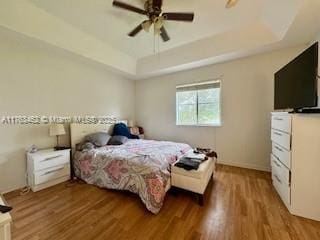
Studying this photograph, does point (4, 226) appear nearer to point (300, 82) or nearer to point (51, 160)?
point (51, 160)

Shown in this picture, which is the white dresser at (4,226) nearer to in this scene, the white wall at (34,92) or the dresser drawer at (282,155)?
the white wall at (34,92)

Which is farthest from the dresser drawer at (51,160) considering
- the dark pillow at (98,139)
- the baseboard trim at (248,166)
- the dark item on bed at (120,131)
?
the baseboard trim at (248,166)

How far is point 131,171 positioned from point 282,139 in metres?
2.15

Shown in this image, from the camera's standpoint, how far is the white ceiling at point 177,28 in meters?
2.25

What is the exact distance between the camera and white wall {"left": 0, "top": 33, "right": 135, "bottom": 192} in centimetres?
247

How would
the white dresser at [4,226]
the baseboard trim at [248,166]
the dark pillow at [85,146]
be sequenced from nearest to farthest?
1. the white dresser at [4,226]
2. the dark pillow at [85,146]
3. the baseboard trim at [248,166]

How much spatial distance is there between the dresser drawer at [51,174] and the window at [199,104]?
2.91 meters

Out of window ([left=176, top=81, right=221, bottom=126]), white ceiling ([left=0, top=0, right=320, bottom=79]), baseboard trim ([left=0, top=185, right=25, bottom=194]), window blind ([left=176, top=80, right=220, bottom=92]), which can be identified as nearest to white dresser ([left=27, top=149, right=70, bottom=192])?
baseboard trim ([left=0, top=185, right=25, bottom=194])

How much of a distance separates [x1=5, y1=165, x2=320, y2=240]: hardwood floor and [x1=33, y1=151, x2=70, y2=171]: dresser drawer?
40 cm

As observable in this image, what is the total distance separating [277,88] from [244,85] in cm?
90

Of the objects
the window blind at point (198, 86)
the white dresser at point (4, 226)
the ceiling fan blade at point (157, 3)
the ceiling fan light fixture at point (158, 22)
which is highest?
the ceiling fan blade at point (157, 3)

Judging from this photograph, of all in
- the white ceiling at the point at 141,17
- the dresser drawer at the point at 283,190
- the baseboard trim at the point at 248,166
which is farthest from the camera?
the baseboard trim at the point at 248,166

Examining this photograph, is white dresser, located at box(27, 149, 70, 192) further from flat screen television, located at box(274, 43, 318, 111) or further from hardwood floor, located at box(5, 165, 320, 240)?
flat screen television, located at box(274, 43, 318, 111)

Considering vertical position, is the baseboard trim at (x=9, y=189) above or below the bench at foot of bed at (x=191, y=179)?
below
